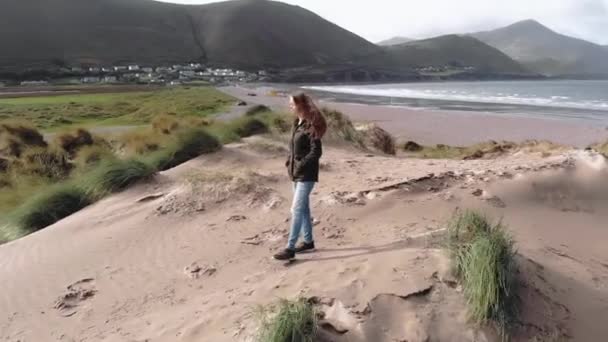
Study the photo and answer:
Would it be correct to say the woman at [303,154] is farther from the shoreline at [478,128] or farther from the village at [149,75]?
the village at [149,75]

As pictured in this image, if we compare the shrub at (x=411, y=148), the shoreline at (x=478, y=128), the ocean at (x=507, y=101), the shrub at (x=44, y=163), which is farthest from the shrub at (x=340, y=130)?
the ocean at (x=507, y=101)

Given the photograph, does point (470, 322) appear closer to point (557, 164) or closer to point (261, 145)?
point (557, 164)

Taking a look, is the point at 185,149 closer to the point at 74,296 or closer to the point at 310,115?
the point at 74,296

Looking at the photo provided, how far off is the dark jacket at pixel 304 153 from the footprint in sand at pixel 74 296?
2592 mm

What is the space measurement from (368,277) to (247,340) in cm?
131

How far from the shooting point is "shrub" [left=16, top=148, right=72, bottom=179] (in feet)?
43.0

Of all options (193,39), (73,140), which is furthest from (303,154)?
(193,39)

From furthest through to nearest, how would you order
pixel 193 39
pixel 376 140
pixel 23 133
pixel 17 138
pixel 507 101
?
pixel 193 39 → pixel 507 101 → pixel 23 133 → pixel 17 138 → pixel 376 140

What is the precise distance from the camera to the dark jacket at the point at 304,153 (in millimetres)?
5676

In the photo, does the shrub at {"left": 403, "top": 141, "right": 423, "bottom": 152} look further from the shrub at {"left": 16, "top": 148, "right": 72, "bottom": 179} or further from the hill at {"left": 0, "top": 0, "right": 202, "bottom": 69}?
the hill at {"left": 0, "top": 0, "right": 202, "bottom": 69}

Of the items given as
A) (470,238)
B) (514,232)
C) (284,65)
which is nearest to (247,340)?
(470,238)

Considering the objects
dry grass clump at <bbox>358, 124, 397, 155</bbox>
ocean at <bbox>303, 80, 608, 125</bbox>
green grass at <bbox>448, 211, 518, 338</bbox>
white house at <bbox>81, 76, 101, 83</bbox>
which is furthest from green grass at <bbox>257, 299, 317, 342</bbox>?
white house at <bbox>81, 76, 101, 83</bbox>

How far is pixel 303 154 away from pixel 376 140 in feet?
36.1

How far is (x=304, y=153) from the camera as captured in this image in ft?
18.8
